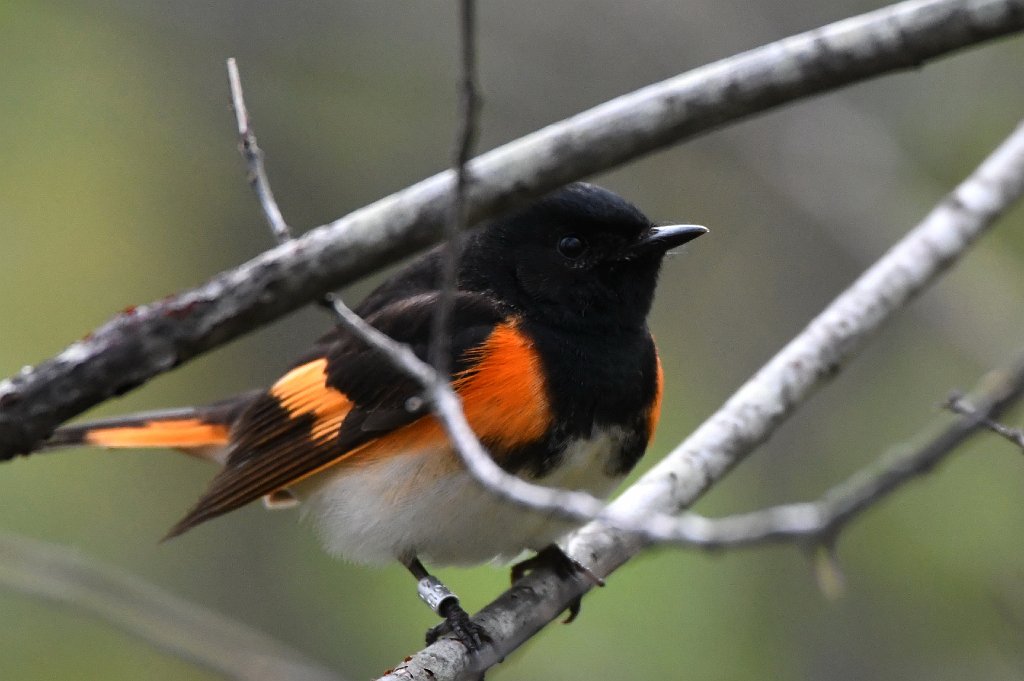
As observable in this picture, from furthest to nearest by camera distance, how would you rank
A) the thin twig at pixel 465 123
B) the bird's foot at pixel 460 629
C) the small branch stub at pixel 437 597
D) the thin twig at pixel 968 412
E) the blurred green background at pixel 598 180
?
the blurred green background at pixel 598 180 < the small branch stub at pixel 437 597 < the bird's foot at pixel 460 629 < the thin twig at pixel 968 412 < the thin twig at pixel 465 123

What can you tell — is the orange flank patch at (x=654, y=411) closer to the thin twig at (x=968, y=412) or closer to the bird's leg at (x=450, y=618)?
the bird's leg at (x=450, y=618)

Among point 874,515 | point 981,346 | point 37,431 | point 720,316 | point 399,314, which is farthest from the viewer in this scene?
point 720,316

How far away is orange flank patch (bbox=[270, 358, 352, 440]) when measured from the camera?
3355 mm

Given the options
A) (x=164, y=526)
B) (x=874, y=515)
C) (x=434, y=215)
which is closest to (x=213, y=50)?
(x=164, y=526)

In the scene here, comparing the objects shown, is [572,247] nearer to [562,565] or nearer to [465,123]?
[562,565]

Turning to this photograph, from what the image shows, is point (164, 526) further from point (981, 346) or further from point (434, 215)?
point (434, 215)

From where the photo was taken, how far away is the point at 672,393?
6184 millimetres

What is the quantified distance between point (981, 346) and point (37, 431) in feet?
12.2

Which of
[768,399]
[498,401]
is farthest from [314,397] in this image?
[768,399]

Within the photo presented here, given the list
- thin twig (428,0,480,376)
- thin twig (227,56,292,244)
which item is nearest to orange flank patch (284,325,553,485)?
thin twig (227,56,292,244)

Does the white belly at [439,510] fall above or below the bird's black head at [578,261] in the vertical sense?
below

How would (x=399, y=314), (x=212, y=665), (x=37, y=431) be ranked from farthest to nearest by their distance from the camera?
(x=399, y=314) → (x=212, y=665) → (x=37, y=431)

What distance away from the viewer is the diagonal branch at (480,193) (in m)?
1.68

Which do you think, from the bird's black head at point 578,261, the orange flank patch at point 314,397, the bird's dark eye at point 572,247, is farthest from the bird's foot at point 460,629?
the bird's dark eye at point 572,247
